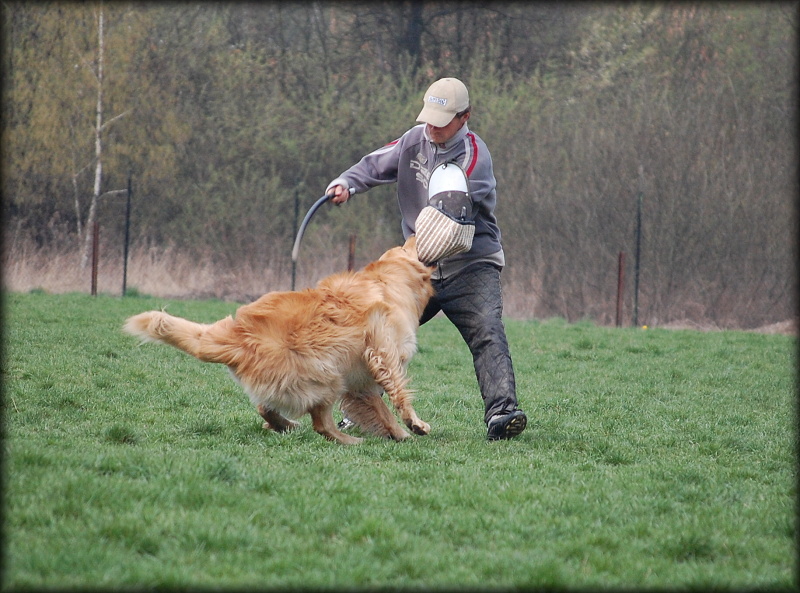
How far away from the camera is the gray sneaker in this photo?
4902mm

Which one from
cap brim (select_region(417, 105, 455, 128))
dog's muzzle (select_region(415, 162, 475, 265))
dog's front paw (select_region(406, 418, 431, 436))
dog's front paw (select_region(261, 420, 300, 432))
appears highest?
cap brim (select_region(417, 105, 455, 128))

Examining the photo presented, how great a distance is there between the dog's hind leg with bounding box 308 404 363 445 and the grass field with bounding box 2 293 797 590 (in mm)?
84

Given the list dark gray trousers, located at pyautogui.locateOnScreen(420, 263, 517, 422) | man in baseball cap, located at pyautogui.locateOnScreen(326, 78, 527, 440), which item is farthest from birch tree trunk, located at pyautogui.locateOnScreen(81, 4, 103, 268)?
dark gray trousers, located at pyautogui.locateOnScreen(420, 263, 517, 422)

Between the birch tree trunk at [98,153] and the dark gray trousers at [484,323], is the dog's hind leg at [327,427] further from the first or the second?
the birch tree trunk at [98,153]

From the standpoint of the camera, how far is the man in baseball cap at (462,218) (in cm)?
492

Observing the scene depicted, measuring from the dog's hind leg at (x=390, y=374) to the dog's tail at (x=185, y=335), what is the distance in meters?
0.76

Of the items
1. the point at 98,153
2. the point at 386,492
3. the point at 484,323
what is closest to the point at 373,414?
the point at 484,323

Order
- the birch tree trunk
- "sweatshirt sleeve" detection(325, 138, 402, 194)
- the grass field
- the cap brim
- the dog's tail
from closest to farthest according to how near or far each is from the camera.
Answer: the grass field → the dog's tail → the cap brim → "sweatshirt sleeve" detection(325, 138, 402, 194) → the birch tree trunk

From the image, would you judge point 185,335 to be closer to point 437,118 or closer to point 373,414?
point 373,414

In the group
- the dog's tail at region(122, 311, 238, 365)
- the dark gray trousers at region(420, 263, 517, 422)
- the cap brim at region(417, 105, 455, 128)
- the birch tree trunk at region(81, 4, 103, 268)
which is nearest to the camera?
the dog's tail at region(122, 311, 238, 365)

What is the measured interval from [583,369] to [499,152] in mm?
10293

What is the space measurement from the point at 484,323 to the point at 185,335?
1.78 m

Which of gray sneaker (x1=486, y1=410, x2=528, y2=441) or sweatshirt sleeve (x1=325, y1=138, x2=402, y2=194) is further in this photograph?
sweatshirt sleeve (x1=325, y1=138, x2=402, y2=194)

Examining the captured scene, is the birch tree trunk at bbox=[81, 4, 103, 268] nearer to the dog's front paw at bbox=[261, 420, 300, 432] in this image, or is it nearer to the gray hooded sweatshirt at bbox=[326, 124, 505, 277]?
the gray hooded sweatshirt at bbox=[326, 124, 505, 277]
